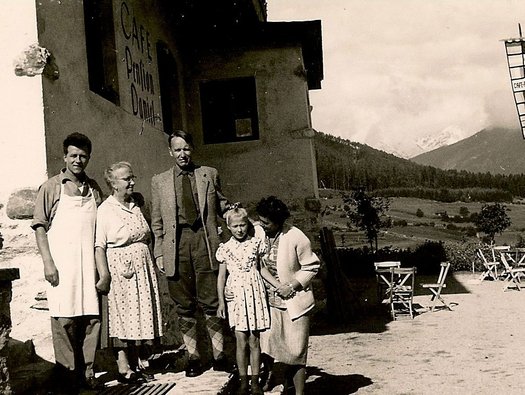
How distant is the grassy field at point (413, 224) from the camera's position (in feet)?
98.4

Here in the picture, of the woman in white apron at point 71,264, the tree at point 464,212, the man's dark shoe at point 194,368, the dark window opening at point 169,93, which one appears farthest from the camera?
the tree at point 464,212

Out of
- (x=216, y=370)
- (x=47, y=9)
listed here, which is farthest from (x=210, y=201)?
(x=47, y=9)

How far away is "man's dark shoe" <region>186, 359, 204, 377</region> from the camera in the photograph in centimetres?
509

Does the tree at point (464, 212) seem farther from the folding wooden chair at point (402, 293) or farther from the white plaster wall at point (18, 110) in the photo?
the white plaster wall at point (18, 110)

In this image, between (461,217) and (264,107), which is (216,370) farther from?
(461,217)

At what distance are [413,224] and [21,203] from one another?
1285 inches

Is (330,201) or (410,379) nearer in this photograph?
(410,379)

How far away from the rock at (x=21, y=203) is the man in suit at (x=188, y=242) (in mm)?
922

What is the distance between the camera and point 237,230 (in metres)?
4.70

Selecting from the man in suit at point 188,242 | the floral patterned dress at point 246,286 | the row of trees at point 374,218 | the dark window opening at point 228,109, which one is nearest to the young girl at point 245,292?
the floral patterned dress at point 246,286

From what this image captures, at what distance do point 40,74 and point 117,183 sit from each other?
1.02 m

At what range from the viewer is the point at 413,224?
36.0m

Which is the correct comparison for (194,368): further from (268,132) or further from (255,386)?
(268,132)

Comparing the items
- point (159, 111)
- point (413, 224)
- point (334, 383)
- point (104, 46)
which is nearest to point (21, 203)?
point (104, 46)
